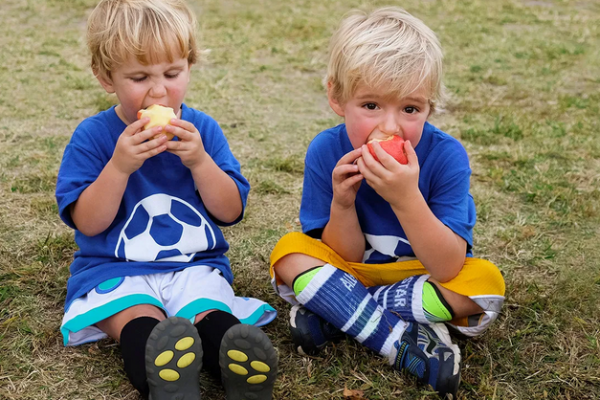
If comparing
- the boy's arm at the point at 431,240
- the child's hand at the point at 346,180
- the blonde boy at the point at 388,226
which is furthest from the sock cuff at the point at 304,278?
the boy's arm at the point at 431,240

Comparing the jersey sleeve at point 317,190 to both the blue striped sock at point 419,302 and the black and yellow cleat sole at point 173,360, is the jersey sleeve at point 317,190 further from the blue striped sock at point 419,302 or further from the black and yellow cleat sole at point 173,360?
the black and yellow cleat sole at point 173,360

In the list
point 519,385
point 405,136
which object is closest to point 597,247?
point 519,385

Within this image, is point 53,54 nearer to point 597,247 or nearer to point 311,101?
point 311,101

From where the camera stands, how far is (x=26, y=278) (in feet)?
8.34

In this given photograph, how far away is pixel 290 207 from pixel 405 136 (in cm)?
134

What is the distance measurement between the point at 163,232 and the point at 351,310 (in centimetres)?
69

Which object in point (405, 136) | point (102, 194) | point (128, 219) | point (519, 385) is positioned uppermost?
point (405, 136)

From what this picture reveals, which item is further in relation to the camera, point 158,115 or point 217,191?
point 217,191

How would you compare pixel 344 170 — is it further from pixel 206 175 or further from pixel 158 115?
pixel 158 115

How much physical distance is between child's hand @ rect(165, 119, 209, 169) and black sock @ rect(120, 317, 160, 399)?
1.69 ft

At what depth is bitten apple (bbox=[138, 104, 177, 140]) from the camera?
1.99m

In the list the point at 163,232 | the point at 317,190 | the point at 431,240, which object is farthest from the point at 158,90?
the point at 431,240

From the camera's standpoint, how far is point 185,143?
204 centimetres

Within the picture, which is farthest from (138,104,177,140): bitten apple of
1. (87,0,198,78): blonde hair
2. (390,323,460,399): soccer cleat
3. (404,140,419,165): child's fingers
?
(390,323,460,399): soccer cleat
